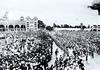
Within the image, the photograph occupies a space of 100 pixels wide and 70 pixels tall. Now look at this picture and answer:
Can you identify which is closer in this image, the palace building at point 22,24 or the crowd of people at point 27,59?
the crowd of people at point 27,59

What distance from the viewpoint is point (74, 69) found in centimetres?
2377

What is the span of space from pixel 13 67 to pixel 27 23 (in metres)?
89.2

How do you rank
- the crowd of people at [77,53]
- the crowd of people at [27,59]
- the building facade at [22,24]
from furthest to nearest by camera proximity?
the building facade at [22,24] < the crowd of people at [27,59] < the crowd of people at [77,53]

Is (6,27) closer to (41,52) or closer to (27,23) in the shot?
(27,23)

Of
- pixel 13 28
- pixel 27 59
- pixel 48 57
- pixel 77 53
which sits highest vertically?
pixel 77 53

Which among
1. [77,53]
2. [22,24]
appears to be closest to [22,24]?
[22,24]

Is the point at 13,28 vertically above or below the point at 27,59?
below

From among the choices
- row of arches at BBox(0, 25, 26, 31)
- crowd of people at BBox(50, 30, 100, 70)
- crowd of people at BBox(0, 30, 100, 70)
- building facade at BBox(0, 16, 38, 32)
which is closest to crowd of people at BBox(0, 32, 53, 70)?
crowd of people at BBox(0, 30, 100, 70)

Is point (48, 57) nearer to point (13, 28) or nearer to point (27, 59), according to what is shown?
point (27, 59)

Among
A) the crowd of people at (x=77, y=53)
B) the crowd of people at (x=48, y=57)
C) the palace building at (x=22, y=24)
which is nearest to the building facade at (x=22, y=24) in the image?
the palace building at (x=22, y=24)

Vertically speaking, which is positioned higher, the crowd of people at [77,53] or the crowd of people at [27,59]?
the crowd of people at [77,53]

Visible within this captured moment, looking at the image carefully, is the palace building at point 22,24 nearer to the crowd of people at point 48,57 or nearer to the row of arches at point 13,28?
the row of arches at point 13,28

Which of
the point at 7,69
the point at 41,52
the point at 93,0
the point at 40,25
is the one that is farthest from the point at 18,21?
the point at 93,0

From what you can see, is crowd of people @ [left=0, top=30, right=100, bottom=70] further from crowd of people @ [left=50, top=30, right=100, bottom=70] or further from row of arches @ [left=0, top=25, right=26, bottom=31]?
row of arches @ [left=0, top=25, right=26, bottom=31]
